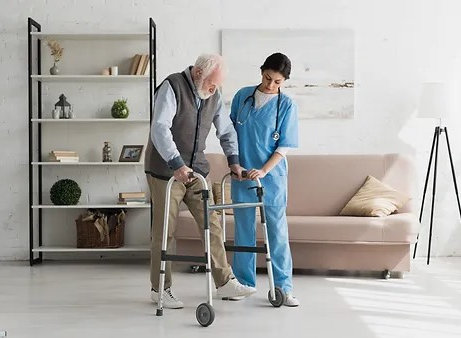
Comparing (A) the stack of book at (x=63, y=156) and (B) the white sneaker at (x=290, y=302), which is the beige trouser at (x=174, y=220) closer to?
(B) the white sneaker at (x=290, y=302)

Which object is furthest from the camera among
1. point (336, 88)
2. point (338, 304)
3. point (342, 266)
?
point (336, 88)

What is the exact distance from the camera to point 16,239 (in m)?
7.11

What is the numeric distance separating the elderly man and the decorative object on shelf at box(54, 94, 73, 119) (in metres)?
2.41

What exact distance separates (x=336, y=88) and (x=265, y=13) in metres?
0.85

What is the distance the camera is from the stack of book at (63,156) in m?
6.83

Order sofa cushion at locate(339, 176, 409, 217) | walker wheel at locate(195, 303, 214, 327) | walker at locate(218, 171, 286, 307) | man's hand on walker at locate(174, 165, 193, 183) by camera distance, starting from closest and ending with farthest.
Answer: walker wheel at locate(195, 303, 214, 327), man's hand on walker at locate(174, 165, 193, 183), walker at locate(218, 171, 286, 307), sofa cushion at locate(339, 176, 409, 217)

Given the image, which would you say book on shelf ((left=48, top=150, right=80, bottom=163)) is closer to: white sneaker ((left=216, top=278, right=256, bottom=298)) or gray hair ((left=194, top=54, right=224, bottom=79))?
white sneaker ((left=216, top=278, right=256, bottom=298))

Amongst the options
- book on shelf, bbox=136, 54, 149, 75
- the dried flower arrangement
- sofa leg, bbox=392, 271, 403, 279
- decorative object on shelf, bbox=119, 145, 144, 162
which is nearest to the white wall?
the dried flower arrangement

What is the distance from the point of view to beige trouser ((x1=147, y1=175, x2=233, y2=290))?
463cm

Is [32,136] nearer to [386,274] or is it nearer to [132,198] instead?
[132,198]

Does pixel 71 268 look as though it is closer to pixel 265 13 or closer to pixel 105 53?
pixel 105 53

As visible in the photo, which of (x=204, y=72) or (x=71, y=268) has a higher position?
(x=204, y=72)

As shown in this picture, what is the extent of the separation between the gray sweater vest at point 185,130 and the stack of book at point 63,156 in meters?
2.33

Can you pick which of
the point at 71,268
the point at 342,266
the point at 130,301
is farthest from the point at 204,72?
the point at 71,268
